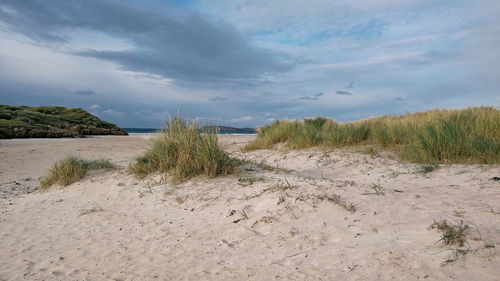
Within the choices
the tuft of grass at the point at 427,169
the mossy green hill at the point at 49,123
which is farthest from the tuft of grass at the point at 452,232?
the mossy green hill at the point at 49,123

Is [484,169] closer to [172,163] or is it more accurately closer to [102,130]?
[172,163]

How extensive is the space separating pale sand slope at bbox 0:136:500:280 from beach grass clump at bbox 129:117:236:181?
0.31 metres

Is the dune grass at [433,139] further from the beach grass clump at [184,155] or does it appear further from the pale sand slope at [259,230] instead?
the beach grass clump at [184,155]

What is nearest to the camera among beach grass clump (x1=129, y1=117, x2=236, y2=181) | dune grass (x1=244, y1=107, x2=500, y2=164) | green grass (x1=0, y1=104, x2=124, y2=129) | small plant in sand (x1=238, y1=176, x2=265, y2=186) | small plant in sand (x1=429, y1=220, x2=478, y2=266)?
small plant in sand (x1=429, y1=220, x2=478, y2=266)

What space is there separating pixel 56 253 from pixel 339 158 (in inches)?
229

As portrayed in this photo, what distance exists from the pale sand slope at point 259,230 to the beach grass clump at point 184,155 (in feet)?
1.01

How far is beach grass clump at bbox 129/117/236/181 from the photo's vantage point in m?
5.88

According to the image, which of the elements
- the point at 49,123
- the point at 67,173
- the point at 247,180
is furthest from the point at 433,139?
the point at 49,123

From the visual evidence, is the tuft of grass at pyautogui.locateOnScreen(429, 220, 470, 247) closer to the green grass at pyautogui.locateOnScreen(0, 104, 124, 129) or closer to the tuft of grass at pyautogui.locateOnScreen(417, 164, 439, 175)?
the tuft of grass at pyautogui.locateOnScreen(417, 164, 439, 175)

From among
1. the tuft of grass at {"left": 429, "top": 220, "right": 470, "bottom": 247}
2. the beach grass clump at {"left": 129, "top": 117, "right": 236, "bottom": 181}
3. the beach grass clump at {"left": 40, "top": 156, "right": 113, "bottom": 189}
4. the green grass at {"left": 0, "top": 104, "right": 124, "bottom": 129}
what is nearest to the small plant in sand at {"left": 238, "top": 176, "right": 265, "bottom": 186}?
the beach grass clump at {"left": 129, "top": 117, "right": 236, "bottom": 181}

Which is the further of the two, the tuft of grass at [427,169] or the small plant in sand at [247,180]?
the tuft of grass at [427,169]

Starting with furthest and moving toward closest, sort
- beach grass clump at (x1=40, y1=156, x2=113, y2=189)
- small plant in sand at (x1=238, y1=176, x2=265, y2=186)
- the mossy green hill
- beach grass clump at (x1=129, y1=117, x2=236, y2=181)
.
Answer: the mossy green hill → beach grass clump at (x1=40, y1=156, x2=113, y2=189) → beach grass clump at (x1=129, y1=117, x2=236, y2=181) → small plant in sand at (x1=238, y1=176, x2=265, y2=186)

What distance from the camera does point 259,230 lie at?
12.2ft

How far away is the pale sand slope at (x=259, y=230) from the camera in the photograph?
273cm
